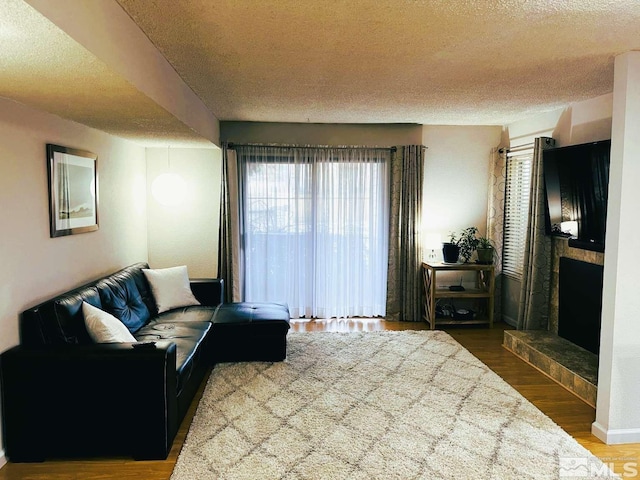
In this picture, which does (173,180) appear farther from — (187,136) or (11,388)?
(11,388)

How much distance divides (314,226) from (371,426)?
310 cm

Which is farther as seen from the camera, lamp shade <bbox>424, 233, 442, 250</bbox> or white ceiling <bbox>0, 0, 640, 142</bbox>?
lamp shade <bbox>424, 233, 442, 250</bbox>

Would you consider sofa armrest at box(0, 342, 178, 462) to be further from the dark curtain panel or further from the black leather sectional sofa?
the dark curtain panel

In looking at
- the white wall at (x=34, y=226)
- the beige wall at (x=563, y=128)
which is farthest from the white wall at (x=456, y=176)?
the white wall at (x=34, y=226)

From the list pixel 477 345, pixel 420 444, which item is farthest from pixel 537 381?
pixel 420 444

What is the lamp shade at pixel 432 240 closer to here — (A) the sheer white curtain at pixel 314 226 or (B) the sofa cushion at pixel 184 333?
(A) the sheer white curtain at pixel 314 226

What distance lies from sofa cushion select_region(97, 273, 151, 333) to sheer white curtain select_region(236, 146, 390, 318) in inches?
71.1

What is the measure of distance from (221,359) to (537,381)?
9.10ft

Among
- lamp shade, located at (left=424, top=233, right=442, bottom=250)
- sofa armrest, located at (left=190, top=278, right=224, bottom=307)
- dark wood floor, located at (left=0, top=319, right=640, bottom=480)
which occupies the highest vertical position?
lamp shade, located at (left=424, top=233, right=442, bottom=250)

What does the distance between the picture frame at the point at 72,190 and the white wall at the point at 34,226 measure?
0.20ft

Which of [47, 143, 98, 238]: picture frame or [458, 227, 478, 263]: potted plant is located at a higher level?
[47, 143, 98, 238]: picture frame

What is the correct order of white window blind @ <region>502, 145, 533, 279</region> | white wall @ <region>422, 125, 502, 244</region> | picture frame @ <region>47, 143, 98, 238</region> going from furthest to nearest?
white wall @ <region>422, 125, 502, 244</region>
white window blind @ <region>502, 145, 533, 279</region>
picture frame @ <region>47, 143, 98, 238</region>

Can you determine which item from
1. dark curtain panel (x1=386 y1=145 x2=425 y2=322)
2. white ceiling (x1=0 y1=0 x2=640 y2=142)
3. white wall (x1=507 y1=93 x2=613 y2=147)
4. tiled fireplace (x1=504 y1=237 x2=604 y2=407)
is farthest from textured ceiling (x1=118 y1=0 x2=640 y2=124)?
tiled fireplace (x1=504 y1=237 x2=604 y2=407)

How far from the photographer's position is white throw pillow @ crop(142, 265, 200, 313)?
4613 mm
